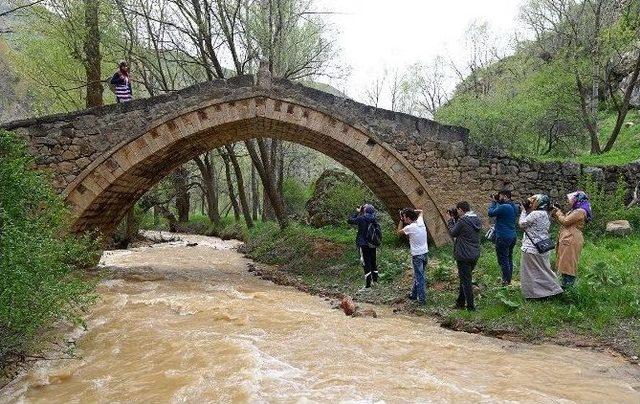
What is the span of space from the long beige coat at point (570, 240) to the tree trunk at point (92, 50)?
11.6 metres

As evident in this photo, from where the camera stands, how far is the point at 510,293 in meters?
6.87

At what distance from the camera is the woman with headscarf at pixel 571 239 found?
20.7 feet

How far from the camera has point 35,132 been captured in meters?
9.70

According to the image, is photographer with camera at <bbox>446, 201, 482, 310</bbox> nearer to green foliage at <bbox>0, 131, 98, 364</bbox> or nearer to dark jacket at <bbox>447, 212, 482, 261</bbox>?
dark jacket at <bbox>447, 212, 482, 261</bbox>

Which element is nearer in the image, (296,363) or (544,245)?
(296,363)

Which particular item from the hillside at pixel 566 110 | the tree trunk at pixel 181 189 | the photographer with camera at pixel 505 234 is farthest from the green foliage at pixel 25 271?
the tree trunk at pixel 181 189

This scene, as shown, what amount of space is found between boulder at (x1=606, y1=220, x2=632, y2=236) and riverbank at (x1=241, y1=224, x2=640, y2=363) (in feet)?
0.61

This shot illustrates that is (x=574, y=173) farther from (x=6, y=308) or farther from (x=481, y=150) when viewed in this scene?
(x=6, y=308)

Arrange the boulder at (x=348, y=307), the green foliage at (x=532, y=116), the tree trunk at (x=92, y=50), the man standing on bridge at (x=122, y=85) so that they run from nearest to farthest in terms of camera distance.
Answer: the boulder at (x=348, y=307), the man standing on bridge at (x=122, y=85), the tree trunk at (x=92, y=50), the green foliage at (x=532, y=116)

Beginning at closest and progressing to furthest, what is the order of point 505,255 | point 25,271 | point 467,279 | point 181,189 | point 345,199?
point 25,271 < point 467,279 < point 505,255 < point 345,199 < point 181,189

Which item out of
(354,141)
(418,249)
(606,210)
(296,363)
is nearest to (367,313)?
(418,249)

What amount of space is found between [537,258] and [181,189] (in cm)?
1997

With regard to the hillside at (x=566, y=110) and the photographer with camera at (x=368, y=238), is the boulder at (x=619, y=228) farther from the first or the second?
the photographer with camera at (x=368, y=238)

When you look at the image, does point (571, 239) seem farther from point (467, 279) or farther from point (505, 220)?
point (467, 279)
